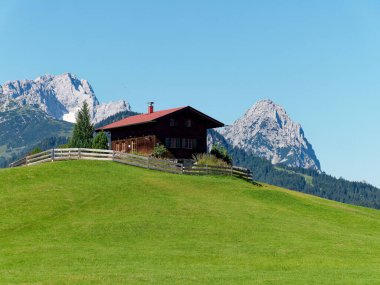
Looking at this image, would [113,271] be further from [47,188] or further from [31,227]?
[47,188]

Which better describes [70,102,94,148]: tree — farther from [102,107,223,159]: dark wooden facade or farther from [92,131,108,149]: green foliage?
[102,107,223,159]: dark wooden facade

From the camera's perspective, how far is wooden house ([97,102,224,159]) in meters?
84.6

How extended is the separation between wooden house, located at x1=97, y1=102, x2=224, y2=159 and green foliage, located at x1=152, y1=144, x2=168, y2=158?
0.64 m

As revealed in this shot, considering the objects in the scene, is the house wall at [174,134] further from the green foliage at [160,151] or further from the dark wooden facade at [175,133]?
the green foliage at [160,151]

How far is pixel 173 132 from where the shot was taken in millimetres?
85375

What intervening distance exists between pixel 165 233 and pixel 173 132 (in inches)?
1875

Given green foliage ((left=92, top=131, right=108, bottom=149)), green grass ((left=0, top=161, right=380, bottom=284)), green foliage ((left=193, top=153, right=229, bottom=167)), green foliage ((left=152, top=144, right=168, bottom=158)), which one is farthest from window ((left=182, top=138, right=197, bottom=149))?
green foliage ((left=92, top=131, right=108, bottom=149))

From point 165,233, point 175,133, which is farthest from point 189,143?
point 165,233

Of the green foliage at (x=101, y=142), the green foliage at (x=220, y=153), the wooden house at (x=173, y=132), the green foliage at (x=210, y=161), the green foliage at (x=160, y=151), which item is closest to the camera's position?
the green foliage at (x=210, y=161)

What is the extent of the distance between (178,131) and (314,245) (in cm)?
5080

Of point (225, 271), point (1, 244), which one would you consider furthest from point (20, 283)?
point (1, 244)

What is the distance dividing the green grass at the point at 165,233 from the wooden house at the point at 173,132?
20.2 metres

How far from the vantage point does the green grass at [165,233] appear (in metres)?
26.7

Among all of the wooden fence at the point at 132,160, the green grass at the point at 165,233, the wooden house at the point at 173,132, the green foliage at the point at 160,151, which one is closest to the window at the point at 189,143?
the wooden house at the point at 173,132
